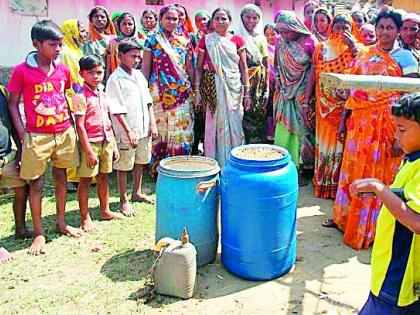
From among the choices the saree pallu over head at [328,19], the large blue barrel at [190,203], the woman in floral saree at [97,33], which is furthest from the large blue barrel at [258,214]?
the woman in floral saree at [97,33]

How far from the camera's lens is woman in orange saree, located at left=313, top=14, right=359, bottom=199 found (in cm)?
463

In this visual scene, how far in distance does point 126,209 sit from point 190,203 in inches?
57.0

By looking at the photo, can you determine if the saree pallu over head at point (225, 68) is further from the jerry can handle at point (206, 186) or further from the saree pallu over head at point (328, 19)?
the jerry can handle at point (206, 186)

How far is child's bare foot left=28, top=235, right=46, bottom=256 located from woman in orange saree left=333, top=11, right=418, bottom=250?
260 cm

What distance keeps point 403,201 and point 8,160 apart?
9.89ft

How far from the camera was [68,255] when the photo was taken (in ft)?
12.4

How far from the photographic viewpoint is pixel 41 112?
3.68 m

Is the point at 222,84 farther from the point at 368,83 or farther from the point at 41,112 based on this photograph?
the point at 368,83

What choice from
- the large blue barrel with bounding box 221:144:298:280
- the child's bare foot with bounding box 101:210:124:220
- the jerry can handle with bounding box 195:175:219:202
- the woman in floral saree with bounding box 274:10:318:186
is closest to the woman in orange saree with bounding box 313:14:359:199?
the woman in floral saree with bounding box 274:10:318:186

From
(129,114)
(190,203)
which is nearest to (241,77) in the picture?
(129,114)

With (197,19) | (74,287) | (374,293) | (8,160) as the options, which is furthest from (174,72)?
(374,293)

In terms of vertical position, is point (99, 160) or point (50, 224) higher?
point (99, 160)

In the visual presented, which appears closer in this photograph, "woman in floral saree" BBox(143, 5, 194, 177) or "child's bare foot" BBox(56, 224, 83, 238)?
"child's bare foot" BBox(56, 224, 83, 238)

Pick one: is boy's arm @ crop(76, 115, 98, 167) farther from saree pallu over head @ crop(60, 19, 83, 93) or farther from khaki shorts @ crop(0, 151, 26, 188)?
saree pallu over head @ crop(60, 19, 83, 93)
